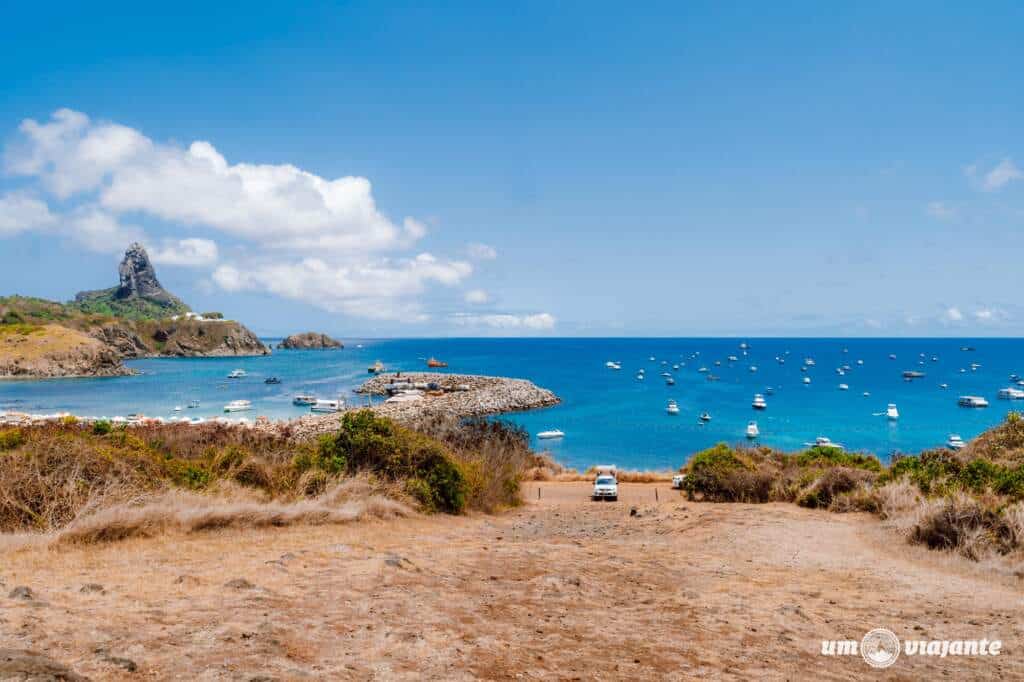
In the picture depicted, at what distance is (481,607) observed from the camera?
7.70 metres

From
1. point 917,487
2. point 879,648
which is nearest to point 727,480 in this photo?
point 917,487

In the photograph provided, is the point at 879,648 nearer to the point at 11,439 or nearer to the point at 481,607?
the point at 481,607

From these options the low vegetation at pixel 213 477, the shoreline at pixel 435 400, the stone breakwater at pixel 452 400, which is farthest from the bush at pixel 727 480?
the stone breakwater at pixel 452 400

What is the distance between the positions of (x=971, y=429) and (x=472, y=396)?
53.4 m

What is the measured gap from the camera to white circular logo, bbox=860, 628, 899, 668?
6.55 meters

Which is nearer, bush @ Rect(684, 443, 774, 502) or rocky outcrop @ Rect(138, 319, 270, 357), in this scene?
bush @ Rect(684, 443, 774, 502)

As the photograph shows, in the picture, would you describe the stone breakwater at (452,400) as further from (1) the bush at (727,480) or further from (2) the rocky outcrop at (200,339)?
(2) the rocky outcrop at (200,339)

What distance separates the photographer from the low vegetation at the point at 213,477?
1097 cm

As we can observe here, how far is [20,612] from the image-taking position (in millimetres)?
6168

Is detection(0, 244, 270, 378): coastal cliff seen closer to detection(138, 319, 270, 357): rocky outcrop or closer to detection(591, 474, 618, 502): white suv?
detection(138, 319, 270, 357): rocky outcrop

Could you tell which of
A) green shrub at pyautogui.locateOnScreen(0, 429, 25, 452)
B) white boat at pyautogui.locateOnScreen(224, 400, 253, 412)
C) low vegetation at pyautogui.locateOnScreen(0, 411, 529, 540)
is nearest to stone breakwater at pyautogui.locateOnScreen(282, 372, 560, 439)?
white boat at pyautogui.locateOnScreen(224, 400, 253, 412)

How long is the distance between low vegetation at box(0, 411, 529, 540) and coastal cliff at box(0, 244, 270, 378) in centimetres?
10718

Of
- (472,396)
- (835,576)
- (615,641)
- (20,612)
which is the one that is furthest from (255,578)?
(472,396)

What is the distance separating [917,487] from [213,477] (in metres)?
18.3
